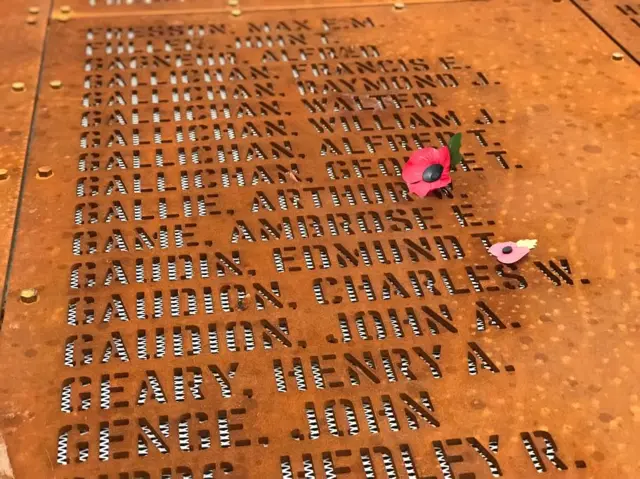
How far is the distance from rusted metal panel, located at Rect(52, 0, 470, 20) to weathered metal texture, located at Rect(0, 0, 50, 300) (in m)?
0.08

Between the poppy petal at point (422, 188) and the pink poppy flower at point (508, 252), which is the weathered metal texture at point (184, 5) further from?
the pink poppy flower at point (508, 252)

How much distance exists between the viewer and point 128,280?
1386 millimetres

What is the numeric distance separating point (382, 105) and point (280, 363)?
0.82 metres

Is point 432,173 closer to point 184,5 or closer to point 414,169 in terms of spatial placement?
point 414,169

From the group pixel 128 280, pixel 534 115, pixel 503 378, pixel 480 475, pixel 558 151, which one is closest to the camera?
pixel 480 475

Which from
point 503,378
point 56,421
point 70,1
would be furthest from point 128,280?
point 70,1

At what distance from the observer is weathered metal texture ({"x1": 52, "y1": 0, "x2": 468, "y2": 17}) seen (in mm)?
2293

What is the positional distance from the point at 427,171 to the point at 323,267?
1.08ft

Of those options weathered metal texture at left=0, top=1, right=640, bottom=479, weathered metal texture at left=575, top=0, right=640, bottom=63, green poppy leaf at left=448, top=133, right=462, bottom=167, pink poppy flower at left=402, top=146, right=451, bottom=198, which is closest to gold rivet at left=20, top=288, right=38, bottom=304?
weathered metal texture at left=0, top=1, right=640, bottom=479

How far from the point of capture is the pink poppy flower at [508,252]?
4.66 ft

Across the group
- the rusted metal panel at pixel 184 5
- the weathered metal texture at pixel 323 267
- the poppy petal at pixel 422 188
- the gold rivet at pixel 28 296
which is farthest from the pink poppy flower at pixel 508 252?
the rusted metal panel at pixel 184 5

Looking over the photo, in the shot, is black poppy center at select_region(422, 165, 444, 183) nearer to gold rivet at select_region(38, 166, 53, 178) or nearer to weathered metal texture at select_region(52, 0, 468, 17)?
gold rivet at select_region(38, 166, 53, 178)

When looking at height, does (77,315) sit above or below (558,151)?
below

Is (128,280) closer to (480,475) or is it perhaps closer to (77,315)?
(77,315)
